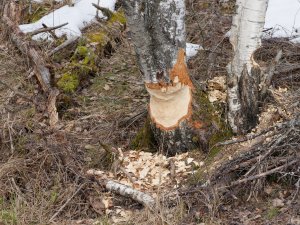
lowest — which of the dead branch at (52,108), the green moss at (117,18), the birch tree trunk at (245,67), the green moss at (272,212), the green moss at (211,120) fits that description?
the dead branch at (52,108)

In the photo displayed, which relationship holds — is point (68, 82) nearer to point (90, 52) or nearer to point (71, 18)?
point (90, 52)

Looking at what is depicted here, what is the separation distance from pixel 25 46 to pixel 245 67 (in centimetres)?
293

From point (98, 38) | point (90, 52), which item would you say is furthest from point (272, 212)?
point (98, 38)

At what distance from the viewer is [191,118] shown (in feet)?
14.5

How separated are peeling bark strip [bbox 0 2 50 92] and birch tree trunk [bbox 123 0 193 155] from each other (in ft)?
5.43

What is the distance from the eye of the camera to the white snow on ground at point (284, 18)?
6426 mm

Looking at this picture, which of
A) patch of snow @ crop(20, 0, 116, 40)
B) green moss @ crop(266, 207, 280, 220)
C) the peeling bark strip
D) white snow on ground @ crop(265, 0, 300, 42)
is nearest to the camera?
green moss @ crop(266, 207, 280, 220)

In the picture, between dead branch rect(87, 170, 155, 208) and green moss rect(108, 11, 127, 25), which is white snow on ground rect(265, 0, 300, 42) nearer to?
green moss rect(108, 11, 127, 25)

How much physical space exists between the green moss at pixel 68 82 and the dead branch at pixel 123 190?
1.93 metres

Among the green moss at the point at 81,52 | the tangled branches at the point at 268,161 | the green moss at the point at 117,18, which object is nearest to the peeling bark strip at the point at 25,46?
the green moss at the point at 81,52

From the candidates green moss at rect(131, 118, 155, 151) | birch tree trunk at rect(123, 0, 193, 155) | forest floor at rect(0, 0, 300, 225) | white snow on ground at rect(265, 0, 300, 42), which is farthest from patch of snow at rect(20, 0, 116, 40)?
birch tree trunk at rect(123, 0, 193, 155)

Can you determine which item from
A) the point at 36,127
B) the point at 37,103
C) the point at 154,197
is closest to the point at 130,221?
the point at 154,197

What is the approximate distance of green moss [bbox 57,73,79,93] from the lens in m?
6.13

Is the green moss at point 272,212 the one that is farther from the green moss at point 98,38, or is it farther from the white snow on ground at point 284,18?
the green moss at point 98,38
